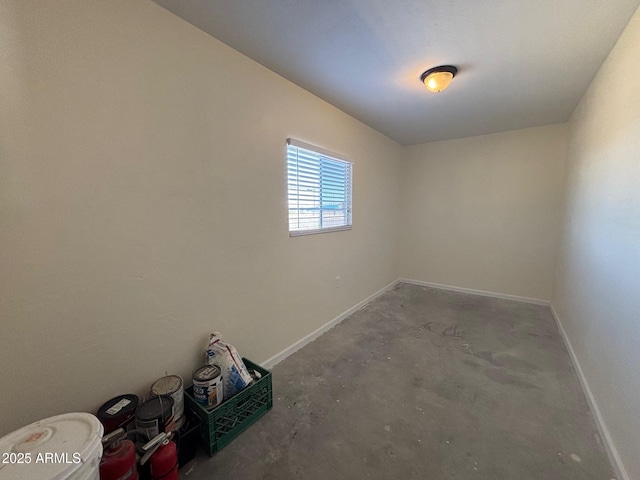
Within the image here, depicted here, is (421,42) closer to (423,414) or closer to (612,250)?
(612,250)

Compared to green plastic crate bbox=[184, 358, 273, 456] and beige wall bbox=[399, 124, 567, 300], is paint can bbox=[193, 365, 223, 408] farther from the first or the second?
beige wall bbox=[399, 124, 567, 300]

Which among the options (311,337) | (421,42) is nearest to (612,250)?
(421,42)

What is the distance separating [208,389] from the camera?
4.78 ft

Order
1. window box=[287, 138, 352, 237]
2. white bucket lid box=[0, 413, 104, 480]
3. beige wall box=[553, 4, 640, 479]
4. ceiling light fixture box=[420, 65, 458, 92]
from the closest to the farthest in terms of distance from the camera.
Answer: white bucket lid box=[0, 413, 104, 480], beige wall box=[553, 4, 640, 479], ceiling light fixture box=[420, 65, 458, 92], window box=[287, 138, 352, 237]

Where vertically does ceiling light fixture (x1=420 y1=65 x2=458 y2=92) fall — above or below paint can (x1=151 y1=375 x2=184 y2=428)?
above

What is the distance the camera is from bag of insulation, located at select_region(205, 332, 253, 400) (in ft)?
5.23

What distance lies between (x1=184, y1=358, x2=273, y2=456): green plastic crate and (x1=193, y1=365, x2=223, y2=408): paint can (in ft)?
0.11

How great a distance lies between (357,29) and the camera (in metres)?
1.58

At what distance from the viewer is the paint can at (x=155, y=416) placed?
3.99 ft

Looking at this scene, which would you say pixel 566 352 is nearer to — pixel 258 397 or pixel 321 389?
pixel 321 389

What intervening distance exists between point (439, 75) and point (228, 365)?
2596mm

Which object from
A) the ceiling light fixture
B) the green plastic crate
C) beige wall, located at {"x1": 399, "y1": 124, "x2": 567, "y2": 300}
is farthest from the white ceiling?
the green plastic crate

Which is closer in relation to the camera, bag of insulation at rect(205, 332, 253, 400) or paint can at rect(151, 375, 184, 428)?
paint can at rect(151, 375, 184, 428)

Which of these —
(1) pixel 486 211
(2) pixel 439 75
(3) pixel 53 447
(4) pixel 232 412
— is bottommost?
(4) pixel 232 412
